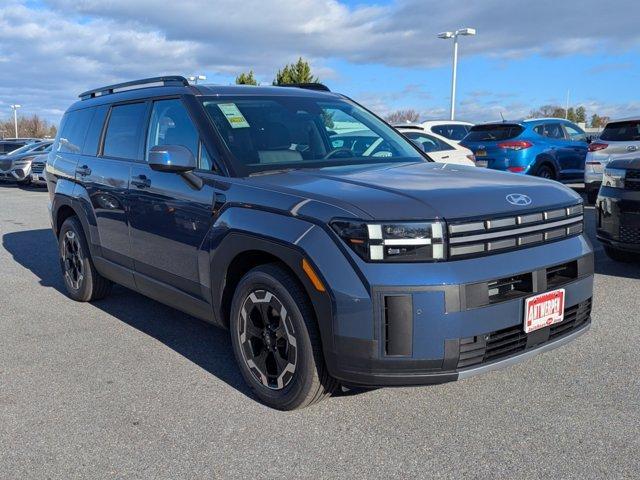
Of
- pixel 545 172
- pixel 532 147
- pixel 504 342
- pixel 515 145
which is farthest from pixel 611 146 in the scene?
pixel 504 342

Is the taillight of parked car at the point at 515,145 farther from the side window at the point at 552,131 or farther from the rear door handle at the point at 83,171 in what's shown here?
the rear door handle at the point at 83,171

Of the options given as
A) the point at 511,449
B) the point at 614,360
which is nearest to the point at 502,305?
the point at 511,449

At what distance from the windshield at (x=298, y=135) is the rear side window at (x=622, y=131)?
8.00m

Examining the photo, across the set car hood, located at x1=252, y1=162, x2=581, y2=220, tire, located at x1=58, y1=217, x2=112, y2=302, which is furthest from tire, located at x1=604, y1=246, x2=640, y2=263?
tire, located at x1=58, y1=217, x2=112, y2=302

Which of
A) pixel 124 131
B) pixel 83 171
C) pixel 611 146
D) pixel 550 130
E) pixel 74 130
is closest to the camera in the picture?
pixel 124 131

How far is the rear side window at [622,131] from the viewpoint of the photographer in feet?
36.9

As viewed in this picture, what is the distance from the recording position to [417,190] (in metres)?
3.28

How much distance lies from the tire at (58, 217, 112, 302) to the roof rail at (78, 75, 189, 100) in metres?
1.19

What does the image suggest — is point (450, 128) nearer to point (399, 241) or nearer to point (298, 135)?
point (298, 135)

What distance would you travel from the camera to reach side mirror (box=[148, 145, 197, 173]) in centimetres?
383

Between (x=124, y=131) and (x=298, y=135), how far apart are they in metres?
1.59

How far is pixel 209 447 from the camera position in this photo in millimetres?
3168

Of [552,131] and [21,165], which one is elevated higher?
[552,131]

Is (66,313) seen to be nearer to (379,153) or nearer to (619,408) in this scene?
(379,153)
